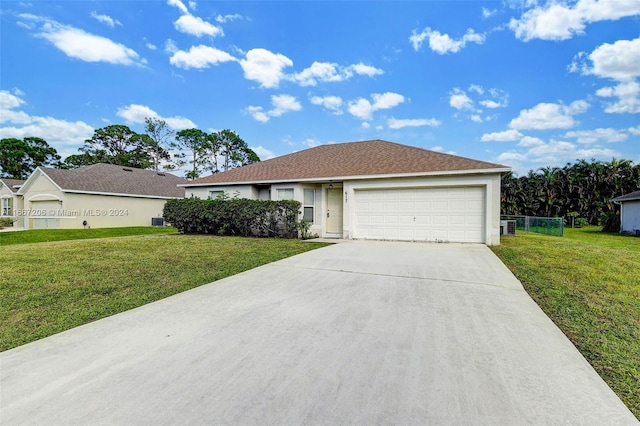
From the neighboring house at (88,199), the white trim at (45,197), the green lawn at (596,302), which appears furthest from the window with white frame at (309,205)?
the white trim at (45,197)

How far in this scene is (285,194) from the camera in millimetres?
13508

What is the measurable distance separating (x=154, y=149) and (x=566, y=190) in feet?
154

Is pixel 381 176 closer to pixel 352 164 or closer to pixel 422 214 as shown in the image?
pixel 422 214

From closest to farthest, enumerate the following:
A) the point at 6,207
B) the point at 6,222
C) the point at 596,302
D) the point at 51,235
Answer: the point at 596,302
the point at 51,235
the point at 6,222
the point at 6,207

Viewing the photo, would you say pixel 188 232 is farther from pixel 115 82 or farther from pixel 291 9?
pixel 115 82

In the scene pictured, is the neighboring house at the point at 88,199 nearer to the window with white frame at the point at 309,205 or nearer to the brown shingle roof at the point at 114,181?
the brown shingle roof at the point at 114,181

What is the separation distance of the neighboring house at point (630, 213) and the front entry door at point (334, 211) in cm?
1894

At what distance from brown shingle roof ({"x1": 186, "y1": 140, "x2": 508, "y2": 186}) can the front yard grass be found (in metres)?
4.52

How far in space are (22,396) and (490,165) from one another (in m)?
11.8

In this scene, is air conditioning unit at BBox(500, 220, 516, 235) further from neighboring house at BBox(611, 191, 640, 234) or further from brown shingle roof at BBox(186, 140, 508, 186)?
neighboring house at BBox(611, 191, 640, 234)

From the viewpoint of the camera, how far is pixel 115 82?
20188 millimetres

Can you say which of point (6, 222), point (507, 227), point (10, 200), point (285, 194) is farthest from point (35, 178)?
point (507, 227)

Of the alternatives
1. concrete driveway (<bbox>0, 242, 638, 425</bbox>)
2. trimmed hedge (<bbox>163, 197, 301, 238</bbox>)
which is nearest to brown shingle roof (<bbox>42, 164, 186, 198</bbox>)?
trimmed hedge (<bbox>163, 197, 301, 238</bbox>)

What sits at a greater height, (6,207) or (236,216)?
(6,207)
